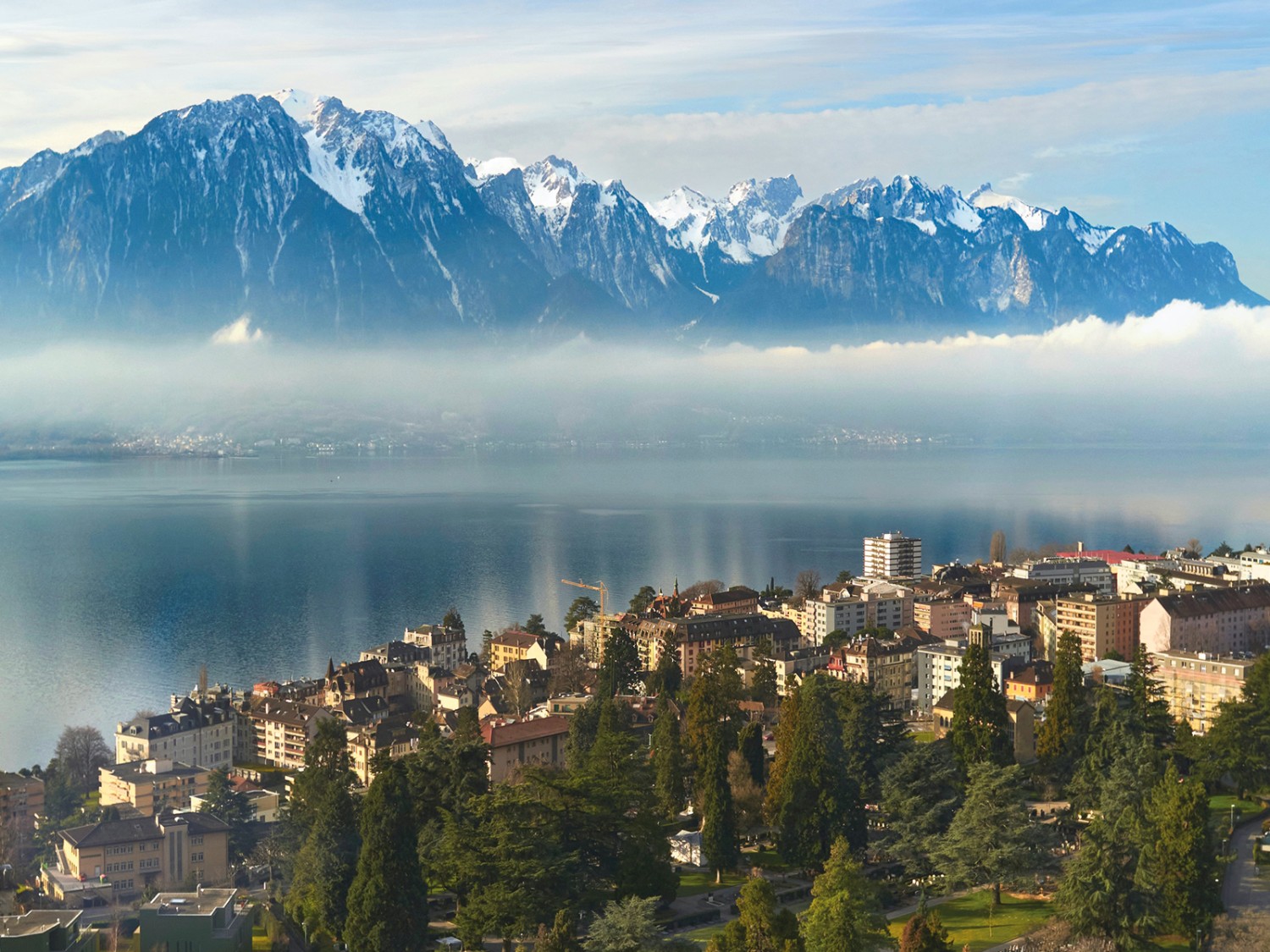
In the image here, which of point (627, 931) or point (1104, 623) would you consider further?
point (1104, 623)

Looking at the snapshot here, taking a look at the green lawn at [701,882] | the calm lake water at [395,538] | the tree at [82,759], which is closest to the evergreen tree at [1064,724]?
the green lawn at [701,882]

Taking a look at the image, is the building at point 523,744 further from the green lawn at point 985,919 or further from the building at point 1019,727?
the green lawn at point 985,919

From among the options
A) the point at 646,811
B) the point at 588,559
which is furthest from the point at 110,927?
the point at 588,559

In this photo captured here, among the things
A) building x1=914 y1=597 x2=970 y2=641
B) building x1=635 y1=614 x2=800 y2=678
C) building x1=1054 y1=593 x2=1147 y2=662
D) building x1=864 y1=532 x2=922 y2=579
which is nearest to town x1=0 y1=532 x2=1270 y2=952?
building x1=1054 y1=593 x2=1147 y2=662

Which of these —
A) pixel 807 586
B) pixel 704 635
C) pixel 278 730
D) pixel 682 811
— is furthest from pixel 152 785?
pixel 807 586

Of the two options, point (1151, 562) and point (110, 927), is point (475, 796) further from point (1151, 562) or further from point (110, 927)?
point (1151, 562)

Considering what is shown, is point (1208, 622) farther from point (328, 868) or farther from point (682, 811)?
point (328, 868)
